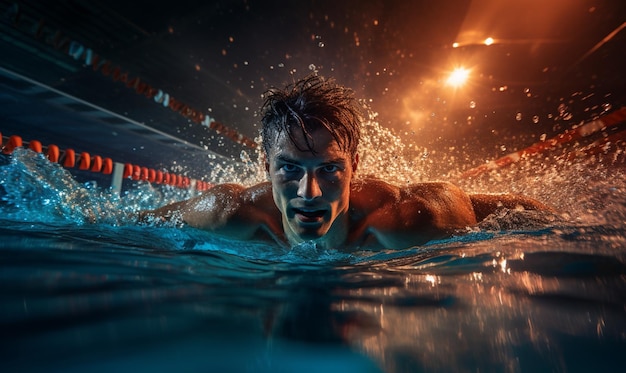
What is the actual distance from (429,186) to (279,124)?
4.90 ft

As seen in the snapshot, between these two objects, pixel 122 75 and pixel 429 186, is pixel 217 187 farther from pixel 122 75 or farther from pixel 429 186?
pixel 122 75

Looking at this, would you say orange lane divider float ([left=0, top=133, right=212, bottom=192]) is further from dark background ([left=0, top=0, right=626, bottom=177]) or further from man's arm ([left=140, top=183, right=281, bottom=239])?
man's arm ([left=140, top=183, right=281, bottom=239])

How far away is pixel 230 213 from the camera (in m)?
3.17

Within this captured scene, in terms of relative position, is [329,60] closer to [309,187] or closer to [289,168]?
[289,168]

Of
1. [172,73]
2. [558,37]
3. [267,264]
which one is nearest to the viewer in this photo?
[267,264]

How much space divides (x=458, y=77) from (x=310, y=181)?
21.1ft

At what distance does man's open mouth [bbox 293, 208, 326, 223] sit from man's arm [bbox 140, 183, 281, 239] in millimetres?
659

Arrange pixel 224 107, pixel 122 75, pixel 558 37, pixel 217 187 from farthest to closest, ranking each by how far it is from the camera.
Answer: pixel 224 107 < pixel 122 75 < pixel 558 37 < pixel 217 187

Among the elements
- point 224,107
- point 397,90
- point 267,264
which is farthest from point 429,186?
point 224,107

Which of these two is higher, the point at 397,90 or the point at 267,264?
the point at 397,90

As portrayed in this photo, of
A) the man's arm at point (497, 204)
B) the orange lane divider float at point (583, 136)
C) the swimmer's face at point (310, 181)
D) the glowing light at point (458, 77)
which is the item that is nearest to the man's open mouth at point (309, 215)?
the swimmer's face at point (310, 181)

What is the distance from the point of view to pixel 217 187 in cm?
348

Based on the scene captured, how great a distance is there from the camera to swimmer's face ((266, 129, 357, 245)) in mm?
2518

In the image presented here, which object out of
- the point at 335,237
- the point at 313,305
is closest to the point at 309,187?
the point at 335,237
